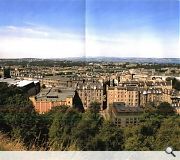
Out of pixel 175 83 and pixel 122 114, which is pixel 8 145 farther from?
pixel 175 83

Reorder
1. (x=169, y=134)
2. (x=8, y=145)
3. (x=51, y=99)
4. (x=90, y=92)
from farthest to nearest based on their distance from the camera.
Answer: (x=51, y=99), (x=90, y=92), (x=169, y=134), (x=8, y=145)

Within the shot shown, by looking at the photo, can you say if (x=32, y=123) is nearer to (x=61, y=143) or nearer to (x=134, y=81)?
(x=61, y=143)

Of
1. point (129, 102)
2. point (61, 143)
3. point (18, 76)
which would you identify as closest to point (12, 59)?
point (18, 76)

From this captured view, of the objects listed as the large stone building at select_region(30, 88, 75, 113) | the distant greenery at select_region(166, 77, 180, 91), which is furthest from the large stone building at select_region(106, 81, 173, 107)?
the large stone building at select_region(30, 88, 75, 113)

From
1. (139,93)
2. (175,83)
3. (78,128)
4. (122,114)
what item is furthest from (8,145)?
(175,83)

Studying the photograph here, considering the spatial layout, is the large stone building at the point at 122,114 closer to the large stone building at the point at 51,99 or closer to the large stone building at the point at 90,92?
the large stone building at the point at 90,92

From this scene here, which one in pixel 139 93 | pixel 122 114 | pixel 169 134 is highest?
Result: pixel 139 93

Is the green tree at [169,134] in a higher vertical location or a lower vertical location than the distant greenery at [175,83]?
lower

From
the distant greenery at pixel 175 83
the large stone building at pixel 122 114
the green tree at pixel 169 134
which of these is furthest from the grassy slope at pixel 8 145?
the distant greenery at pixel 175 83
